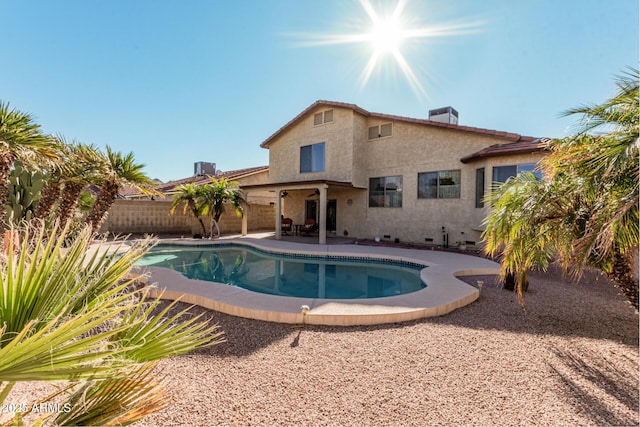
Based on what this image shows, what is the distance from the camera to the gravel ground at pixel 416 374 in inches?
120

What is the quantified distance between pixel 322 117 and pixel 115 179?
14259 mm

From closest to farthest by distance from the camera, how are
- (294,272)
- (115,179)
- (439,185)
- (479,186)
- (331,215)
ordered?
(115,179) < (294,272) < (479,186) < (439,185) < (331,215)

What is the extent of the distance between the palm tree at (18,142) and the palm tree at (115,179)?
168cm

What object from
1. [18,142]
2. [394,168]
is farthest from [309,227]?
[18,142]

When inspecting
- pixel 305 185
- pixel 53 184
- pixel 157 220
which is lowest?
pixel 157 220

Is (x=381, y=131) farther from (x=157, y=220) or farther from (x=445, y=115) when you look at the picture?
(x=157, y=220)

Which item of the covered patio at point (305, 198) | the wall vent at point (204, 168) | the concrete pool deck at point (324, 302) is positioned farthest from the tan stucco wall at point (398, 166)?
the wall vent at point (204, 168)

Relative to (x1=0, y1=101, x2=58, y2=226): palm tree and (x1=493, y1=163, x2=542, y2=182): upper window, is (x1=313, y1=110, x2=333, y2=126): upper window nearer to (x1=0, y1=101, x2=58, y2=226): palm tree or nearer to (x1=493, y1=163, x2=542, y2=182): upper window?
(x1=493, y1=163, x2=542, y2=182): upper window

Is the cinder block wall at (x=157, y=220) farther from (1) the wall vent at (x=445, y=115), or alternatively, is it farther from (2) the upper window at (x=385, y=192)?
(1) the wall vent at (x=445, y=115)

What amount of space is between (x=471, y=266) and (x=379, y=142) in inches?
407

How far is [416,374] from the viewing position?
3809 millimetres

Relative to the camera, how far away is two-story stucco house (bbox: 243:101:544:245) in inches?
557

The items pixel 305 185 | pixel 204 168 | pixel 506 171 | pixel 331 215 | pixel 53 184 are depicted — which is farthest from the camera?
pixel 204 168

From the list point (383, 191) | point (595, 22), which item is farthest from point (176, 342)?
point (383, 191)
